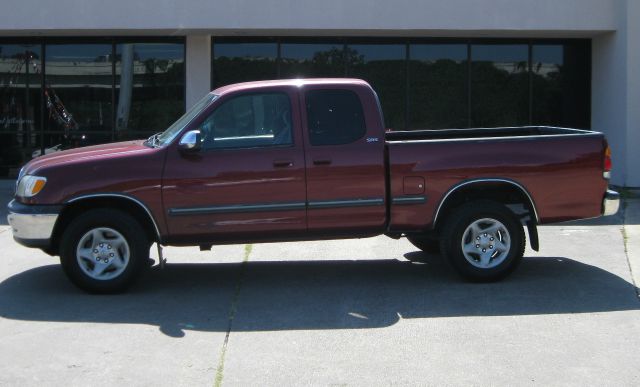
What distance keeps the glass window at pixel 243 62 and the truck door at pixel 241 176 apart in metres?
8.65

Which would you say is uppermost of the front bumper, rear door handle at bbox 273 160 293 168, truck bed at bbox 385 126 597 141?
truck bed at bbox 385 126 597 141

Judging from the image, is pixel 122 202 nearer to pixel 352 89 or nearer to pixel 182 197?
pixel 182 197

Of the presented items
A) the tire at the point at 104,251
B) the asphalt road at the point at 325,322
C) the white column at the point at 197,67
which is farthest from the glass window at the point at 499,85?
the tire at the point at 104,251

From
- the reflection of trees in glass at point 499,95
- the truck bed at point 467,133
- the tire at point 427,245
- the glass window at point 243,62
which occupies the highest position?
the glass window at point 243,62

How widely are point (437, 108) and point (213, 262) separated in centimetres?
861

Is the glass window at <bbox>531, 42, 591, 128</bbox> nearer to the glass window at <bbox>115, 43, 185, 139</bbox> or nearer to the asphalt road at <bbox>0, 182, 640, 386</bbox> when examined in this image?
the glass window at <bbox>115, 43, 185, 139</bbox>

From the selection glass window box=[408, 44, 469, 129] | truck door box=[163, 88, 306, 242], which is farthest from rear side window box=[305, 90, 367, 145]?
glass window box=[408, 44, 469, 129]

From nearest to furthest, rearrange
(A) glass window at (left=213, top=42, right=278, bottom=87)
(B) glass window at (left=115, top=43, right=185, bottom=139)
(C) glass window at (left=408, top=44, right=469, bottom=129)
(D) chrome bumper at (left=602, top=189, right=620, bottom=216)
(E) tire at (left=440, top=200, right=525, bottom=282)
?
(E) tire at (left=440, top=200, right=525, bottom=282) → (D) chrome bumper at (left=602, top=189, right=620, bottom=216) → (A) glass window at (left=213, top=42, right=278, bottom=87) → (B) glass window at (left=115, top=43, right=185, bottom=139) → (C) glass window at (left=408, top=44, right=469, bottom=129)

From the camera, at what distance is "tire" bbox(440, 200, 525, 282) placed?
27.4ft

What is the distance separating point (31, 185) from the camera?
7.99 meters

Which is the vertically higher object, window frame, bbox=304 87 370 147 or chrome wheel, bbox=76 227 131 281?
window frame, bbox=304 87 370 147

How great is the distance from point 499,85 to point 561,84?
1313 mm

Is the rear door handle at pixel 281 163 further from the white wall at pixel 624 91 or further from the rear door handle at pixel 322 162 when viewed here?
the white wall at pixel 624 91

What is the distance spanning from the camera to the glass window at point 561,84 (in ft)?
56.7
